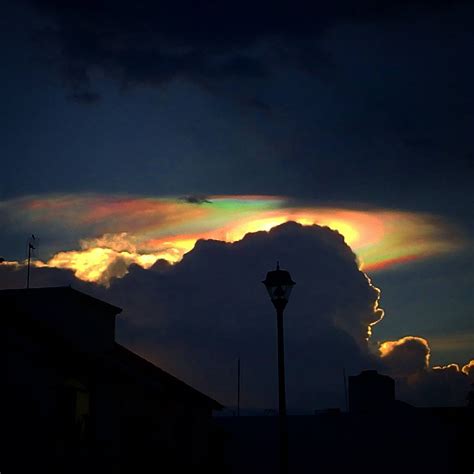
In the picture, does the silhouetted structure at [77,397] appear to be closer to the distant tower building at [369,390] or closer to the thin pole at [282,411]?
the thin pole at [282,411]

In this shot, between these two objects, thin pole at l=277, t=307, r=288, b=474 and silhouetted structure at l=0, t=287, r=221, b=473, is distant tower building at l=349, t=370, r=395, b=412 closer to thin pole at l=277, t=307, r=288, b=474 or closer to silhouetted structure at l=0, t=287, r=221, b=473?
silhouetted structure at l=0, t=287, r=221, b=473

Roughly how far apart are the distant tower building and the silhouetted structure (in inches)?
1416

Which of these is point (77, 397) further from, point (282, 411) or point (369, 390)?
point (369, 390)

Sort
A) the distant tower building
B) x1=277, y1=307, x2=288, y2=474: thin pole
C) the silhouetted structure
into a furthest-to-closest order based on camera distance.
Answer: the distant tower building, the silhouetted structure, x1=277, y1=307, x2=288, y2=474: thin pole

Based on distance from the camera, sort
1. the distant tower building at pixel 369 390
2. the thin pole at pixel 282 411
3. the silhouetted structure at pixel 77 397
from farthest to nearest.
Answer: the distant tower building at pixel 369 390
the silhouetted structure at pixel 77 397
the thin pole at pixel 282 411

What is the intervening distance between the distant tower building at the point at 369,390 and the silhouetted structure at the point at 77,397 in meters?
36.0

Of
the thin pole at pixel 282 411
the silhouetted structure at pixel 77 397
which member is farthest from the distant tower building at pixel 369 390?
the thin pole at pixel 282 411

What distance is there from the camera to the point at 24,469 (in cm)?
2361

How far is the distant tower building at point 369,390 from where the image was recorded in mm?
65625

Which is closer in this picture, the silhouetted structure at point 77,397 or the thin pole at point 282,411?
the thin pole at point 282,411

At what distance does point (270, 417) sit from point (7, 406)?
92.6ft

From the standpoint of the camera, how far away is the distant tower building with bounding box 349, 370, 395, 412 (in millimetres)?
65625

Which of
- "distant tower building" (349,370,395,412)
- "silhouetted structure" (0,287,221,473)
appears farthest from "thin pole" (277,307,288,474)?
"distant tower building" (349,370,395,412)

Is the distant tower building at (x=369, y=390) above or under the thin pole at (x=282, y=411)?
above
